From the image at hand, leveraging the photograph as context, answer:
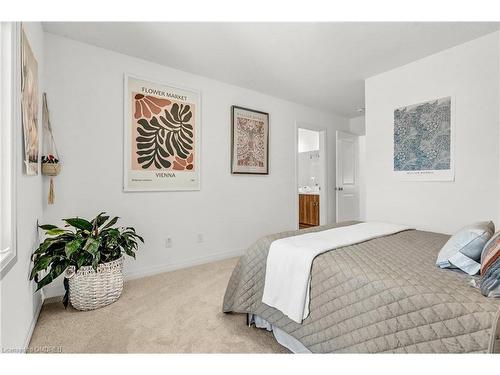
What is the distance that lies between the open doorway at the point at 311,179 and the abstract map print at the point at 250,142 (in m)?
0.87

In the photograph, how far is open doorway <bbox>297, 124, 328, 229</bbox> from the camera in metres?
4.54

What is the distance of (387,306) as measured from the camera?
108 cm

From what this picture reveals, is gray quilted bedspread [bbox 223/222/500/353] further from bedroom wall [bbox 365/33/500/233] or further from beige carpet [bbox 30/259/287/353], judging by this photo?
bedroom wall [bbox 365/33/500/233]

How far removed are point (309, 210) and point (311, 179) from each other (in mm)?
1155

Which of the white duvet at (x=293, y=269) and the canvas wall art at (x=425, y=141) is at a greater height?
the canvas wall art at (x=425, y=141)

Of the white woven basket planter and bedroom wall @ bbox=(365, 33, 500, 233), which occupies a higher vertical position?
bedroom wall @ bbox=(365, 33, 500, 233)

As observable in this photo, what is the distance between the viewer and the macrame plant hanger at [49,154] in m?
2.07

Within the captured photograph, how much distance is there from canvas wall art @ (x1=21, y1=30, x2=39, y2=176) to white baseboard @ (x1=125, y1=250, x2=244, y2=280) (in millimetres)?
1395

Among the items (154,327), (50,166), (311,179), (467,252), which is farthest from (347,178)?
(50,166)

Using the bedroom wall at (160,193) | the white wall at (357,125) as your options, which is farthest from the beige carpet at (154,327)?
the white wall at (357,125)

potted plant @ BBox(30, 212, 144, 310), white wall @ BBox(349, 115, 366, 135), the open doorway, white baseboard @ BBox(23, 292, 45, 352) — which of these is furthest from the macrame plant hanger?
white wall @ BBox(349, 115, 366, 135)

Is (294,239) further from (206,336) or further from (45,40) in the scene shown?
(45,40)

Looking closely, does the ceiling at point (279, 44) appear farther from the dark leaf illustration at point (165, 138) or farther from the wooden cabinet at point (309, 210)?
the wooden cabinet at point (309, 210)
